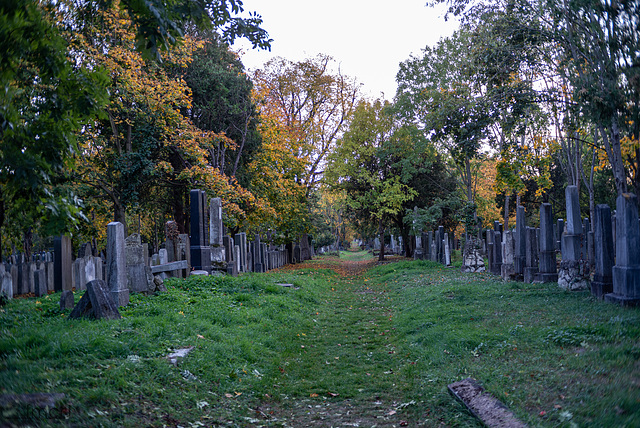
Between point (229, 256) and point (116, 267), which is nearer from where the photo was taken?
point (116, 267)

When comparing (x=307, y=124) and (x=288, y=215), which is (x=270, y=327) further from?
(x=307, y=124)

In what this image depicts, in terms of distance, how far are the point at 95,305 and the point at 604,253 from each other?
374 inches

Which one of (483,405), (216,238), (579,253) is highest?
(216,238)

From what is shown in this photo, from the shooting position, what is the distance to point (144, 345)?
6.11 m

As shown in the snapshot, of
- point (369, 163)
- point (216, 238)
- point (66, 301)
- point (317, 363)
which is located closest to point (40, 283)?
point (66, 301)

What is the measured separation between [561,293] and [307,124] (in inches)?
1008

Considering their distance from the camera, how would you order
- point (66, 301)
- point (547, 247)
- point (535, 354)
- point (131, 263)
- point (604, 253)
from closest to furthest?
point (535, 354)
point (66, 301)
point (604, 253)
point (131, 263)
point (547, 247)

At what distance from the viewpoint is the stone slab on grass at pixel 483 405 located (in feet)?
14.0

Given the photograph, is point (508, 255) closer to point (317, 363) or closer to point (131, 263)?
point (317, 363)

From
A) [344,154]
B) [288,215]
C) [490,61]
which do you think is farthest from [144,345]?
[344,154]

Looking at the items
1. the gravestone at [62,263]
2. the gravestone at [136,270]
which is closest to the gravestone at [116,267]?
the gravestone at [136,270]

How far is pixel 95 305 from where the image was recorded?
7.31m

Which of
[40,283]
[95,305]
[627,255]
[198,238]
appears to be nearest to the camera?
[95,305]

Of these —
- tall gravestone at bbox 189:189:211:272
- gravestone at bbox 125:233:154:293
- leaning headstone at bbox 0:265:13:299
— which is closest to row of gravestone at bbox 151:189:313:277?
tall gravestone at bbox 189:189:211:272
